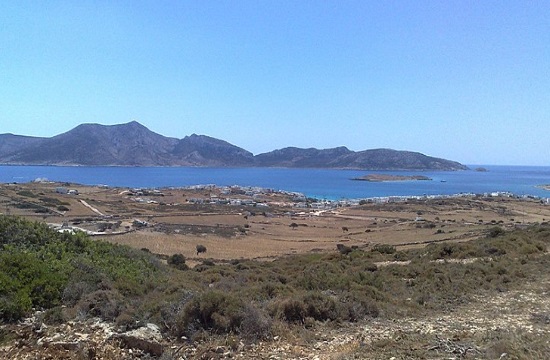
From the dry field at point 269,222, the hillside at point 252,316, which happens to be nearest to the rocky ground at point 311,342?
the hillside at point 252,316

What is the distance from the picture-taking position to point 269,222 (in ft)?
233

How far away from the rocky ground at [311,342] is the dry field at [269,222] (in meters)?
26.0

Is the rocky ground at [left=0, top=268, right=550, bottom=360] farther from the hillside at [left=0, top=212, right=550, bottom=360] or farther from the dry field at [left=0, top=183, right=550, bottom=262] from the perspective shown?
the dry field at [left=0, top=183, right=550, bottom=262]

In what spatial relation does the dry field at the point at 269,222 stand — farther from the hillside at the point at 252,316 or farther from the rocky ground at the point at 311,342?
the rocky ground at the point at 311,342

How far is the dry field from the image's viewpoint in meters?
43.9

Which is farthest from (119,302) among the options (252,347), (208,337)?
(252,347)

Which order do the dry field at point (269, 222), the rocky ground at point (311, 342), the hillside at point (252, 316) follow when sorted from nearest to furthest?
the rocky ground at point (311, 342), the hillside at point (252, 316), the dry field at point (269, 222)

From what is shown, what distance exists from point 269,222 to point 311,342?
63114 millimetres

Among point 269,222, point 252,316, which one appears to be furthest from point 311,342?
point 269,222

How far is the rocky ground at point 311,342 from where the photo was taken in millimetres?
7211

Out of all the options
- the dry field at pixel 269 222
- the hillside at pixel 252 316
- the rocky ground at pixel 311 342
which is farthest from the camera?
the dry field at pixel 269 222

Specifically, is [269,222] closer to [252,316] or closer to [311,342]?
[252,316]

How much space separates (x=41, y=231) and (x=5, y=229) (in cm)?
138

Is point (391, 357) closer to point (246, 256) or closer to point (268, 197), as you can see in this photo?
point (246, 256)
